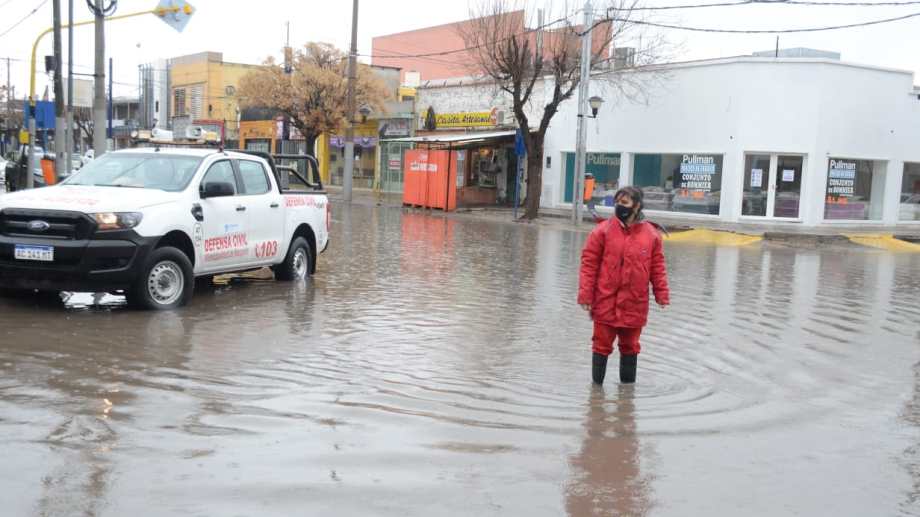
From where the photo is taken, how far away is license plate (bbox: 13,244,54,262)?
877 centimetres

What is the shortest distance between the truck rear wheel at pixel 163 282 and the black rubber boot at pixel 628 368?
485cm

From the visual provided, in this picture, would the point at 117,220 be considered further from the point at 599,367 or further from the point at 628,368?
the point at 628,368

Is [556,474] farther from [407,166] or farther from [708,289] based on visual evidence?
[407,166]

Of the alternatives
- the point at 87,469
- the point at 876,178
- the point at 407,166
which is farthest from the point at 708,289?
the point at 407,166

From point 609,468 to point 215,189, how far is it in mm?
6309

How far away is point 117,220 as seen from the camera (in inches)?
356

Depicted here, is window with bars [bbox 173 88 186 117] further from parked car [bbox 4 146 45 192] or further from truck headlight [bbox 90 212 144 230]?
truck headlight [bbox 90 212 144 230]

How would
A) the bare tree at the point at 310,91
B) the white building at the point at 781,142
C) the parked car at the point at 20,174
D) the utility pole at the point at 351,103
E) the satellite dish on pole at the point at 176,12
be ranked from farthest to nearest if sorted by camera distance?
1. the bare tree at the point at 310,91
2. the utility pole at the point at 351,103
3. the parked car at the point at 20,174
4. the white building at the point at 781,142
5. the satellite dish on pole at the point at 176,12

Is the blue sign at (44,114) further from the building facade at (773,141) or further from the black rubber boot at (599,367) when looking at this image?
the black rubber boot at (599,367)

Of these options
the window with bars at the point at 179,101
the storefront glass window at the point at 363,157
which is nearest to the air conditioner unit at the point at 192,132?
the storefront glass window at the point at 363,157

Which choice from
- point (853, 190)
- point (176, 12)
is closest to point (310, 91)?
point (176, 12)

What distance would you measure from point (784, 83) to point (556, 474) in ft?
82.2

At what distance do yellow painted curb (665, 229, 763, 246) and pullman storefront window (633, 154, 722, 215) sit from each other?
4.51 m

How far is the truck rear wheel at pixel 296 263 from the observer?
40.0 ft
